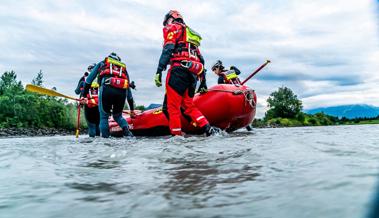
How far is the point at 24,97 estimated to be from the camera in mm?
19297

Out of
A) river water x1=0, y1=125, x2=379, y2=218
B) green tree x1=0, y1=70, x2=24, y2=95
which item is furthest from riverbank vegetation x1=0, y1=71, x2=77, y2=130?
river water x1=0, y1=125, x2=379, y2=218

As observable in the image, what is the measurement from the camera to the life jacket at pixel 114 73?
6.57m

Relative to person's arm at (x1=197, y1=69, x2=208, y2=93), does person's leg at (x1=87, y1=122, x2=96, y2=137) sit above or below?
below

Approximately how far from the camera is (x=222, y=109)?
6859 millimetres

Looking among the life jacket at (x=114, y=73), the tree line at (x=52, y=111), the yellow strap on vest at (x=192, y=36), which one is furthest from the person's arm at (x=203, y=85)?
the tree line at (x=52, y=111)

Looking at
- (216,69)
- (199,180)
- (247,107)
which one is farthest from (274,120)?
(199,180)

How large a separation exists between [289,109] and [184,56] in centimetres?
1653

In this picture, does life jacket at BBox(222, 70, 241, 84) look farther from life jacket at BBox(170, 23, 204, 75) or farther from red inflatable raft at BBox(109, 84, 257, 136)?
life jacket at BBox(170, 23, 204, 75)

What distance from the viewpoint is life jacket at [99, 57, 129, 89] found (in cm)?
657

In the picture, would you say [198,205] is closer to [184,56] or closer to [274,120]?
[184,56]

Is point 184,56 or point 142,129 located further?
point 142,129

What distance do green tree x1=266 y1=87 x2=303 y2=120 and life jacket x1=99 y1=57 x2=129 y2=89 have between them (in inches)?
614

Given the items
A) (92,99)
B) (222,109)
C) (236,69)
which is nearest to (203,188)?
(222,109)

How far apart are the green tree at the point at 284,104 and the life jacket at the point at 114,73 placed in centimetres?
1560
